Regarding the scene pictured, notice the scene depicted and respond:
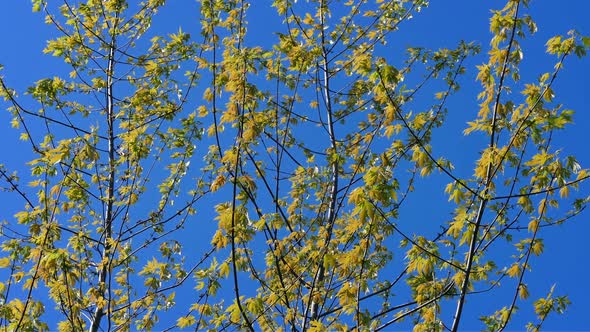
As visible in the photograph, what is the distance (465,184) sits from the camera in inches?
254

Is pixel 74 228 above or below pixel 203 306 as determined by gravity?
above

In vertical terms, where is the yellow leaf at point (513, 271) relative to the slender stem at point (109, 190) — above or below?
below

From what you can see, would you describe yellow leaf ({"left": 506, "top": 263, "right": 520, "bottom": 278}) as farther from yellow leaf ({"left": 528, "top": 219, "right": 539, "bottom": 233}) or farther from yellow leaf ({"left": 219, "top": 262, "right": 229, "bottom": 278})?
yellow leaf ({"left": 219, "top": 262, "right": 229, "bottom": 278})

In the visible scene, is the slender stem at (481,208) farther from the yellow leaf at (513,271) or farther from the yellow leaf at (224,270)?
the yellow leaf at (224,270)

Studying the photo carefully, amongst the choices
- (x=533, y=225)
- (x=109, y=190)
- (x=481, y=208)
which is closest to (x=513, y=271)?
(x=533, y=225)

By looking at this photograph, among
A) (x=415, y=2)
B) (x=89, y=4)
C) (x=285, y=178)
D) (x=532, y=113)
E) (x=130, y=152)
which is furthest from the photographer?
(x=89, y=4)

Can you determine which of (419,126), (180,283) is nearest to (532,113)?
(419,126)

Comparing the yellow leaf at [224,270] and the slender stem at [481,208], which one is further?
the yellow leaf at [224,270]

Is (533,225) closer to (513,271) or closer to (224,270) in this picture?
(513,271)

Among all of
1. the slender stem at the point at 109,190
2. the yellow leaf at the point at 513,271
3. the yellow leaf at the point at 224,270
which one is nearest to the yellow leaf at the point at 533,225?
the yellow leaf at the point at 513,271

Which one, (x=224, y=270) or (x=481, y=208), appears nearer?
(x=481, y=208)

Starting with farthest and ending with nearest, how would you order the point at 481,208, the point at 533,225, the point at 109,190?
1. the point at 109,190
2. the point at 533,225
3. the point at 481,208

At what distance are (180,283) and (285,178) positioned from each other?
170cm

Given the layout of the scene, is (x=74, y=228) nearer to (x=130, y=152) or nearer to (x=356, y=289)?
(x=130, y=152)
